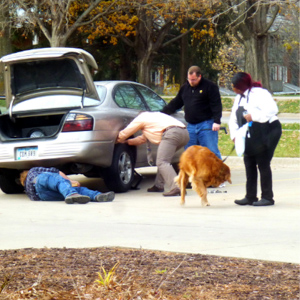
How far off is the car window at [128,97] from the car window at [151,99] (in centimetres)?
21

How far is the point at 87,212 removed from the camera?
313 inches

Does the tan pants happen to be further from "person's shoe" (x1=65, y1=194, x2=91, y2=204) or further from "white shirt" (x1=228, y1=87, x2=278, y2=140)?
"white shirt" (x1=228, y1=87, x2=278, y2=140)

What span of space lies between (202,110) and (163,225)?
3722mm

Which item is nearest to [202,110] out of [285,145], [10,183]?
[10,183]

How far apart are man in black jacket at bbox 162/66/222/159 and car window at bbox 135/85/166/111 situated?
728 mm

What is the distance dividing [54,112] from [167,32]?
2146 centimetres

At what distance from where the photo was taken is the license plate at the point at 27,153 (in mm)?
9195

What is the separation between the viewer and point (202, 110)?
33.8ft

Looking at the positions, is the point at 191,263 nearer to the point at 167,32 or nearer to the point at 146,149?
the point at 146,149

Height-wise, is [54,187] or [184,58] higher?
[184,58]

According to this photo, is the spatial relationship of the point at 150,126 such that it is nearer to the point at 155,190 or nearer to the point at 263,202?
the point at 155,190

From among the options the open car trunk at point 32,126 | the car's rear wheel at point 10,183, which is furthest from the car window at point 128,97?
the car's rear wheel at point 10,183

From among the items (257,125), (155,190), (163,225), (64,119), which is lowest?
(155,190)

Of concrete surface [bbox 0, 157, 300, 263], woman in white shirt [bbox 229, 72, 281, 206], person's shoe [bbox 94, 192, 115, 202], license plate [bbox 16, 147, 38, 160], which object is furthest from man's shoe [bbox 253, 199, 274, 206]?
license plate [bbox 16, 147, 38, 160]
